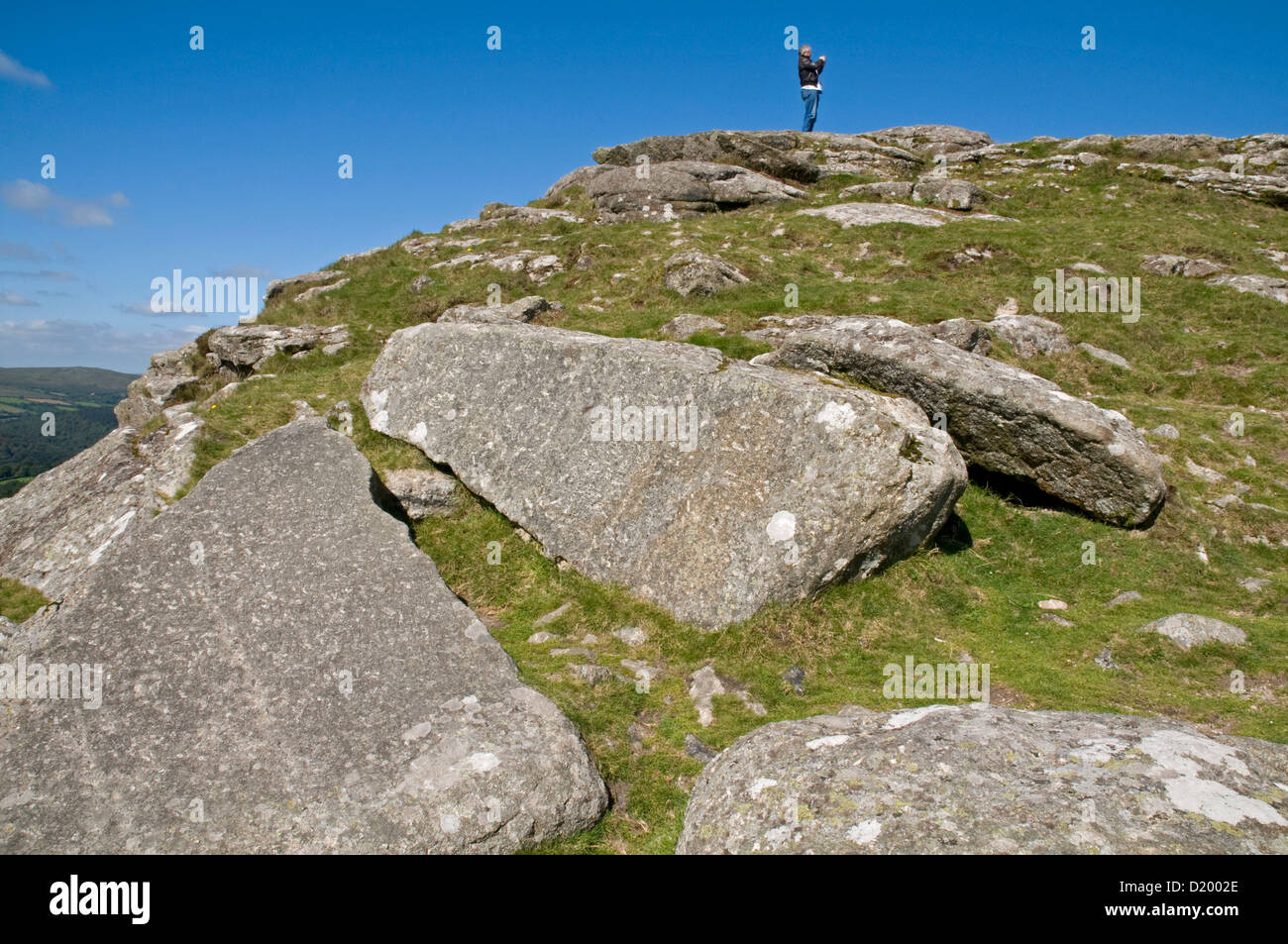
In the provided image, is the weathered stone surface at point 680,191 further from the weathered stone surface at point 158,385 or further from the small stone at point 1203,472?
the small stone at point 1203,472

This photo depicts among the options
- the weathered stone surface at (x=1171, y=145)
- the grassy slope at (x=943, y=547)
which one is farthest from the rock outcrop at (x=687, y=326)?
the weathered stone surface at (x=1171, y=145)

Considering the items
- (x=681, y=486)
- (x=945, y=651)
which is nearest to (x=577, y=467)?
(x=681, y=486)

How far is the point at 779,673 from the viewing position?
1066 cm

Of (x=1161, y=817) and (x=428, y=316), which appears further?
(x=428, y=316)

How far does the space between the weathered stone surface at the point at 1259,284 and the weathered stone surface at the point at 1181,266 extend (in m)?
0.70

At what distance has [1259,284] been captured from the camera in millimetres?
24859

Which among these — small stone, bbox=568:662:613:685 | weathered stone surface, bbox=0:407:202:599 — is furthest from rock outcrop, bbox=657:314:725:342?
small stone, bbox=568:662:613:685

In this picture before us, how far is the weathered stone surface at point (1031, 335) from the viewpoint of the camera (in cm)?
2167

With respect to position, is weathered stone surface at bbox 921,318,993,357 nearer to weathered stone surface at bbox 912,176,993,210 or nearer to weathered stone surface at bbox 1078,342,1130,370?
weathered stone surface at bbox 1078,342,1130,370

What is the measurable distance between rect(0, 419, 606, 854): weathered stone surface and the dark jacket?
143ft

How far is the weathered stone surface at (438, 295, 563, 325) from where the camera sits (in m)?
22.2
